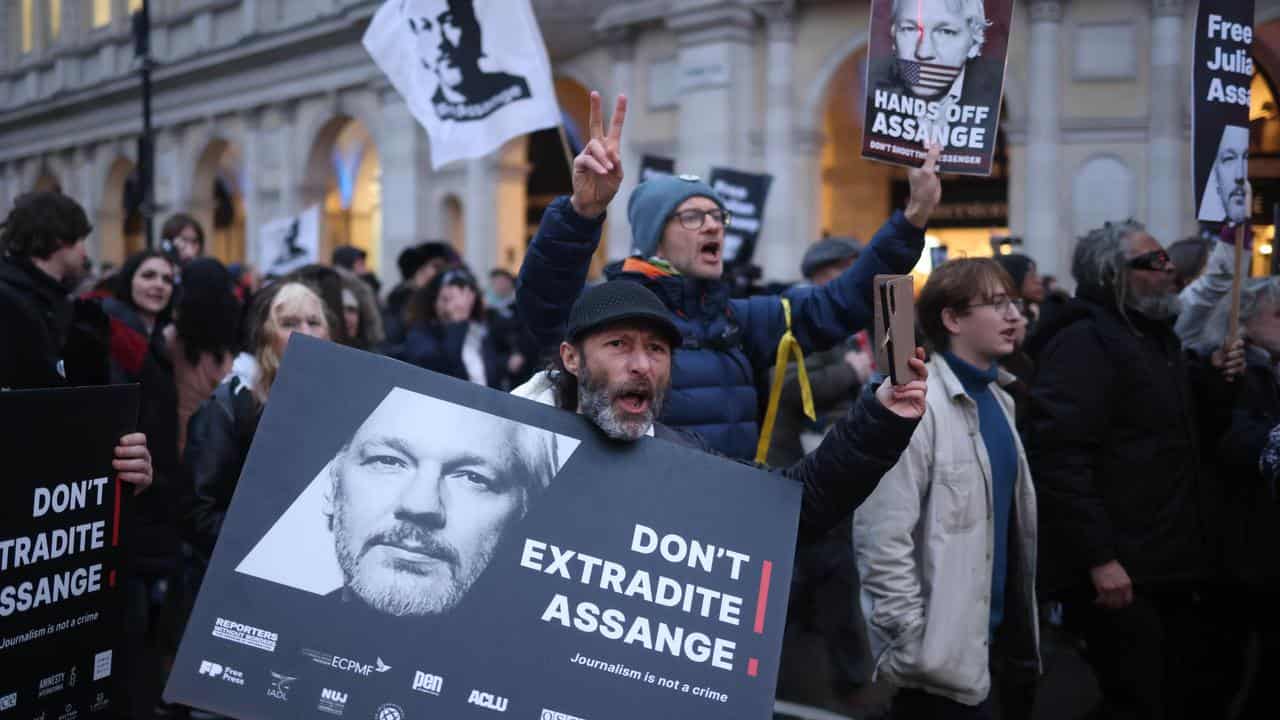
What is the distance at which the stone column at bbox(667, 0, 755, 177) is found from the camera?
18.2 m

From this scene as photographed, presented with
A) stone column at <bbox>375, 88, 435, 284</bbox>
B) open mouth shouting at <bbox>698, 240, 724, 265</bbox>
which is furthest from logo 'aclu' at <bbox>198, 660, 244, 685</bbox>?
stone column at <bbox>375, 88, 435, 284</bbox>

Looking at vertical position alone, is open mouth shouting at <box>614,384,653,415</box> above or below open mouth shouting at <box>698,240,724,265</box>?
below

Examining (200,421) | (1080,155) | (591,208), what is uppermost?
(1080,155)

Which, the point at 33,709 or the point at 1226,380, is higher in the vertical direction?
the point at 1226,380

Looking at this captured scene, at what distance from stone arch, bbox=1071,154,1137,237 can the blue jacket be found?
13226mm

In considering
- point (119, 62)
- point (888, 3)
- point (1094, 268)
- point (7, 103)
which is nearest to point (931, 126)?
point (888, 3)

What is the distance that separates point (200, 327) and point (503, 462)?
4.02m

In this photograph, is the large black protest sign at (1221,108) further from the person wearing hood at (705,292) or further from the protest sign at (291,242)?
the protest sign at (291,242)

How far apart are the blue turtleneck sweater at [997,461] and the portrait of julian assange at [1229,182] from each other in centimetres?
187

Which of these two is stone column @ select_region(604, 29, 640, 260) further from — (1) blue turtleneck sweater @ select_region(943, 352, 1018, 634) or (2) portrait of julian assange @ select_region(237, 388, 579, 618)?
(2) portrait of julian assange @ select_region(237, 388, 579, 618)

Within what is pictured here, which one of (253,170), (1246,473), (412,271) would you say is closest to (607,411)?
(1246,473)

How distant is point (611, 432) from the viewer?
2605 mm

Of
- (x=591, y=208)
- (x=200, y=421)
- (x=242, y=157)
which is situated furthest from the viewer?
(x=242, y=157)

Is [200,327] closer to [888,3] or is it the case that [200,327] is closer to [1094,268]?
[888,3]
